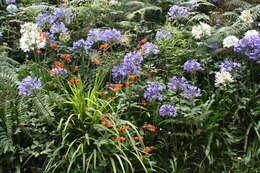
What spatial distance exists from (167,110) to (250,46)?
116cm

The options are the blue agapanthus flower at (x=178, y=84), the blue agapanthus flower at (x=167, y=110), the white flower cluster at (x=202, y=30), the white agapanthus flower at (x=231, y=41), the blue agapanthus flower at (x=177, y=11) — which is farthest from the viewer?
the blue agapanthus flower at (x=177, y=11)

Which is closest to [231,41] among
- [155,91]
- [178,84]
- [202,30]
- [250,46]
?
[250,46]

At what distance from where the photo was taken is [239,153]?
304 centimetres

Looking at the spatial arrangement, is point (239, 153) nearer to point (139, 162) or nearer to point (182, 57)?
point (139, 162)

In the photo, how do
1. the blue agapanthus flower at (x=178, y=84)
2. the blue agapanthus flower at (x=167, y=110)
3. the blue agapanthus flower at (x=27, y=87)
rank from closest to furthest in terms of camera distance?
the blue agapanthus flower at (x=27, y=87) < the blue agapanthus flower at (x=167, y=110) < the blue agapanthus flower at (x=178, y=84)

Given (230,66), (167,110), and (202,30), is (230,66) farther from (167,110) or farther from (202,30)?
(167,110)

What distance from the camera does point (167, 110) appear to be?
2855mm

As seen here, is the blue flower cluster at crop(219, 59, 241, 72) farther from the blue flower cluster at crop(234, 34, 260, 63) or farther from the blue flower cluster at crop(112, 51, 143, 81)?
the blue flower cluster at crop(112, 51, 143, 81)

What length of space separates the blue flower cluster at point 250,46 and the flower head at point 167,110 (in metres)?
1.02

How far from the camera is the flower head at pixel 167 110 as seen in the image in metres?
2.84

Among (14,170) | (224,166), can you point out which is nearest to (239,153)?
(224,166)

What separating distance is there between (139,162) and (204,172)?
626mm

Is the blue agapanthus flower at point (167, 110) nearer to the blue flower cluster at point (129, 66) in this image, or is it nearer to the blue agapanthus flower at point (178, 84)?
the blue agapanthus flower at point (178, 84)

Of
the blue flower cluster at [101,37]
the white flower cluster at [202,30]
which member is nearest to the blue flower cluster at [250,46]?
the white flower cluster at [202,30]
